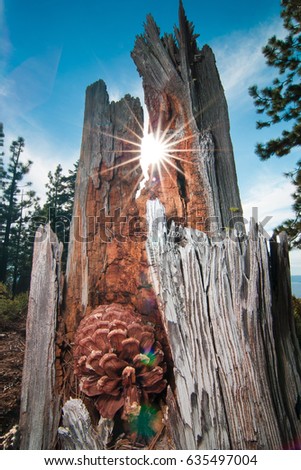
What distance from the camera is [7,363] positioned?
3.84 m

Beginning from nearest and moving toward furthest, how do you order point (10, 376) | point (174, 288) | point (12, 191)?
point (174, 288) < point (10, 376) < point (12, 191)

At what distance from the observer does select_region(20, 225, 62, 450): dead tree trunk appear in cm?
183

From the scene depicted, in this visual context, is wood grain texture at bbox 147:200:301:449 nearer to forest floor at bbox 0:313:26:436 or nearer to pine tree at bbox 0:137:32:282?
forest floor at bbox 0:313:26:436

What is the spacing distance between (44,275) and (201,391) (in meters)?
1.48

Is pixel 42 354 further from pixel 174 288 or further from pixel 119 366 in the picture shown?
pixel 174 288

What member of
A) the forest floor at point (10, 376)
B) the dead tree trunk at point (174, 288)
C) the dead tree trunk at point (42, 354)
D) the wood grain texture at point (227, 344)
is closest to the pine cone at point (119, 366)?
the dead tree trunk at point (174, 288)

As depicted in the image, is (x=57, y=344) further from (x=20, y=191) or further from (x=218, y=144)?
(x=20, y=191)

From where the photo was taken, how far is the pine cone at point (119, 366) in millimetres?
1585

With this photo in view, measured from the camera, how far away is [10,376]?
3355 millimetres

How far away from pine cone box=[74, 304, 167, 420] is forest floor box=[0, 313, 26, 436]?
1411 millimetres

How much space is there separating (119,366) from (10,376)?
107 inches

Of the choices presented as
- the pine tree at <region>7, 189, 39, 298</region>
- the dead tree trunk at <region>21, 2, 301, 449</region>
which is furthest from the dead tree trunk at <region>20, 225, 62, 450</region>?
the pine tree at <region>7, 189, 39, 298</region>

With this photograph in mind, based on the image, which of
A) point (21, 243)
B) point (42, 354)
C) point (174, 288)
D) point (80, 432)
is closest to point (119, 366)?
point (80, 432)

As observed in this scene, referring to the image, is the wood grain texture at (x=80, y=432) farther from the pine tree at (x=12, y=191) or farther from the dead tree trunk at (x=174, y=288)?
A: the pine tree at (x=12, y=191)
